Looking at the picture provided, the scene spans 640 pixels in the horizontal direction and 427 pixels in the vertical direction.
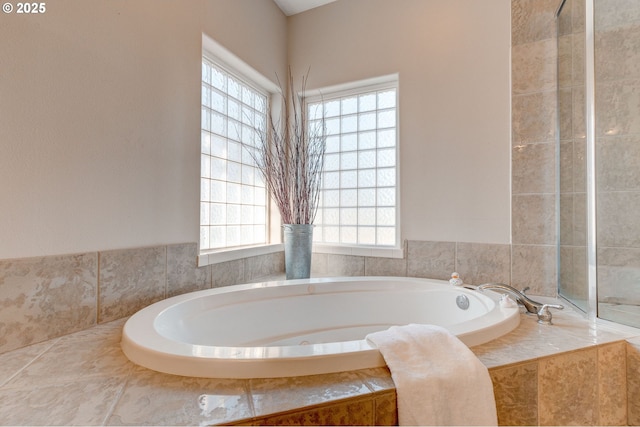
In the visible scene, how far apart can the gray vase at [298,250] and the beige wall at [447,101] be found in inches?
28.8

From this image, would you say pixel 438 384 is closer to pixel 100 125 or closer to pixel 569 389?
pixel 569 389

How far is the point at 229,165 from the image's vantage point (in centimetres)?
217

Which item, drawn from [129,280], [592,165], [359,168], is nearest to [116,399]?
[129,280]

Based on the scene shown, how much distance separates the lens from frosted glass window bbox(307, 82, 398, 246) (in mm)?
2332

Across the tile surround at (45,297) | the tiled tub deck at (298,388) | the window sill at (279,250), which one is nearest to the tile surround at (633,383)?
the tiled tub deck at (298,388)

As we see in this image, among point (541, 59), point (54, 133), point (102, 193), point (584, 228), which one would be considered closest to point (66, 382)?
point (102, 193)

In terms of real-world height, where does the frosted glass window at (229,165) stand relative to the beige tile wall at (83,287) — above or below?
above

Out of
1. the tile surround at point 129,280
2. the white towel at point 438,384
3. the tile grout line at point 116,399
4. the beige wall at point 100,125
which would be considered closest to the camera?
the tile grout line at point 116,399

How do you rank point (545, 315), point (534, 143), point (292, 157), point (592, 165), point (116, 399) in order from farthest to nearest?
point (292, 157)
point (534, 143)
point (592, 165)
point (545, 315)
point (116, 399)

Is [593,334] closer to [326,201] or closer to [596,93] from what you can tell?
[596,93]

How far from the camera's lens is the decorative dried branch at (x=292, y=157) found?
2273 millimetres

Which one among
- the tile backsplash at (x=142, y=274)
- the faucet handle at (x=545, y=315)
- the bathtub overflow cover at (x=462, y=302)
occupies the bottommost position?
the bathtub overflow cover at (x=462, y=302)

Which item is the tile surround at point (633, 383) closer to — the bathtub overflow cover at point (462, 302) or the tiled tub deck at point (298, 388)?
the tiled tub deck at point (298, 388)

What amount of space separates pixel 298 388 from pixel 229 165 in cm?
173
